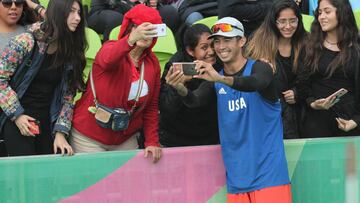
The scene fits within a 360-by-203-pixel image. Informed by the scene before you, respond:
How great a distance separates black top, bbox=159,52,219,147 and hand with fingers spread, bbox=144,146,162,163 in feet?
1.37

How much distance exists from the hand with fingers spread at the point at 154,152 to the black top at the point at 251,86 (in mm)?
382

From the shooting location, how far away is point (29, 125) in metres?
4.00

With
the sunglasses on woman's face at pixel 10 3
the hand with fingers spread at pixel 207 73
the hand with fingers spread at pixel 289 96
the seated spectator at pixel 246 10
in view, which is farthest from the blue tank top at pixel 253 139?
the seated spectator at pixel 246 10

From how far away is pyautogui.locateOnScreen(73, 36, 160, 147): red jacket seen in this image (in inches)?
157

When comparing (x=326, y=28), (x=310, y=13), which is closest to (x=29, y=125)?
(x=326, y=28)

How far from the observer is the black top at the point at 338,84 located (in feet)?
14.6

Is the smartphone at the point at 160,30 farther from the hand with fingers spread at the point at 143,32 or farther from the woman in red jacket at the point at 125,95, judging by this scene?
the woman in red jacket at the point at 125,95

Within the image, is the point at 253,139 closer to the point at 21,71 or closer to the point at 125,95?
the point at 125,95

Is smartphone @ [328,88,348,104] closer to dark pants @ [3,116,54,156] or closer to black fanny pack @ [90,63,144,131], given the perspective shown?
black fanny pack @ [90,63,144,131]

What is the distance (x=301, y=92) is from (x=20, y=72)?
6.51 feet

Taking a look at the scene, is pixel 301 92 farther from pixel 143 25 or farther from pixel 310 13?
pixel 310 13

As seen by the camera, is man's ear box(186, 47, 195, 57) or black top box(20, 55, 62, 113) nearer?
black top box(20, 55, 62, 113)

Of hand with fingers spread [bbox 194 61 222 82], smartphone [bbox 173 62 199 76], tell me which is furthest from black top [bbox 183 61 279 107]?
smartphone [bbox 173 62 199 76]

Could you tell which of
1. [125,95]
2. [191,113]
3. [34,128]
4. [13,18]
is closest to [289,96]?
[191,113]
